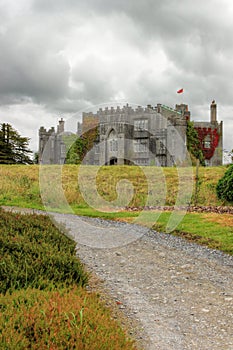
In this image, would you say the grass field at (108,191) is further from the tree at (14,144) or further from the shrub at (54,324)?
the tree at (14,144)

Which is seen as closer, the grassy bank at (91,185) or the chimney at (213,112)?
the grassy bank at (91,185)

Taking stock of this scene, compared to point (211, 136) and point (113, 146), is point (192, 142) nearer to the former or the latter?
point (211, 136)

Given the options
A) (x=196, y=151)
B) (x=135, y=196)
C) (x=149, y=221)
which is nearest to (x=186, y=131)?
(x=196, y=151)

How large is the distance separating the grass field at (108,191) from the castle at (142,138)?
1061cm

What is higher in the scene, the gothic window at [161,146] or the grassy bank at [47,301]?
the gothic window at [161,146]

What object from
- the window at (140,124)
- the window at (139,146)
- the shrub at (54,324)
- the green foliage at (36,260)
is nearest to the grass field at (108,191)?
the green foliage at (36,260)

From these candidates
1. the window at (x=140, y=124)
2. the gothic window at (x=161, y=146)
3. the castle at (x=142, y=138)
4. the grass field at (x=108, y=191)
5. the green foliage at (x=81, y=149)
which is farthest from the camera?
the window at (x=140, y=124)

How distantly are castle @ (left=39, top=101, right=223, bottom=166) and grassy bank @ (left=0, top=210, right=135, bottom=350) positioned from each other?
29003 mm

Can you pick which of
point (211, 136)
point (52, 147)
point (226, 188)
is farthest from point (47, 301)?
point (211, 136)

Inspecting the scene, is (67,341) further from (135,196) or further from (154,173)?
(154,173)

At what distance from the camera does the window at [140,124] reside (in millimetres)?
49281

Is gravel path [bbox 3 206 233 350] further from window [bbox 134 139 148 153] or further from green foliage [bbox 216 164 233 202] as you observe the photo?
window [bbox 134 139 148 153]

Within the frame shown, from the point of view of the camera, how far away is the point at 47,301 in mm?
4512

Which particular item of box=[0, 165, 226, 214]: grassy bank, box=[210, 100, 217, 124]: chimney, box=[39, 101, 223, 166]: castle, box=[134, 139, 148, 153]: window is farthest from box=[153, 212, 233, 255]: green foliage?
box=[210, 100, 217, 124]: chimney
